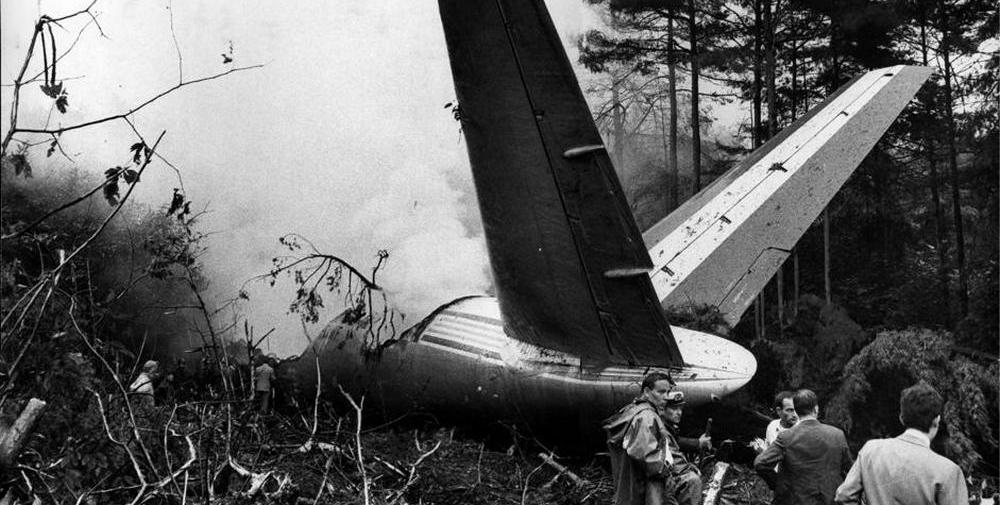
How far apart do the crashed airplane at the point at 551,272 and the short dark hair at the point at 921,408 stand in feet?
9.40

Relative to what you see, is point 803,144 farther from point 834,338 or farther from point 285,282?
point 285,282

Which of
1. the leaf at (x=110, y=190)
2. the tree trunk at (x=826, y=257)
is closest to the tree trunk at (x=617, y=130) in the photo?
the tree trunk at (x=826, y=257)

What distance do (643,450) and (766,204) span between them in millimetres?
5702

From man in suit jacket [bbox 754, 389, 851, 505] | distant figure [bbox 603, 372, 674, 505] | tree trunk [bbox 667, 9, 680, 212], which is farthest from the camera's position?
tree trunk [bbox 667, 9, 680, 212]

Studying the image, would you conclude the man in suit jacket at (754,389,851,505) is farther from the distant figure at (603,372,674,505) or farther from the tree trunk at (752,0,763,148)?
the tree trunk at (752,0,763,148)

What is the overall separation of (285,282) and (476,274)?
4817 mm

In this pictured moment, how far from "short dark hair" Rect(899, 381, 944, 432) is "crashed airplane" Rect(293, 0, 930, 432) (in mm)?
2864

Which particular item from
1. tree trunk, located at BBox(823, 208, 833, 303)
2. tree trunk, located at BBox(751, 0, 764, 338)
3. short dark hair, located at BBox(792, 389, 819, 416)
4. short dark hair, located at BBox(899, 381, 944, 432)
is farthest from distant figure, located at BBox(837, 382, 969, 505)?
tree trunk, located at BBox(823, 208, 833, 303)

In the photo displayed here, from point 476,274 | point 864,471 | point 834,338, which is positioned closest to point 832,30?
point 834,338

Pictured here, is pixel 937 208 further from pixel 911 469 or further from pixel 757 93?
pixel 911 469

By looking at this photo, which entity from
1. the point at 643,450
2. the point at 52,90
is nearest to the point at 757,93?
the point at 643,450

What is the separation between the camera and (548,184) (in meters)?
6.62

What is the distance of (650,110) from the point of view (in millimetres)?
22531

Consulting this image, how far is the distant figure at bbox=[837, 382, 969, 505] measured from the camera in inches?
144
